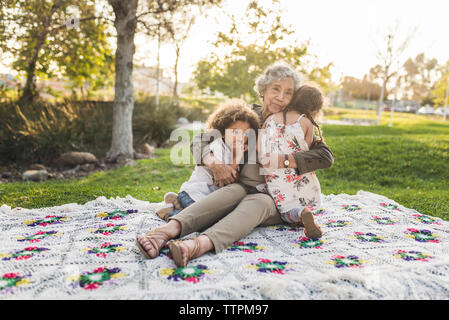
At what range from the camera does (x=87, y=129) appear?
8.08 m

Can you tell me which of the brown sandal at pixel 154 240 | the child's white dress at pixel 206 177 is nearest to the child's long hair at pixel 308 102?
the child's white dress at pixel 206 177

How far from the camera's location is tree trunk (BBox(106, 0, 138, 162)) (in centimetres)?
650

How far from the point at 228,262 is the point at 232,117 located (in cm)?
122

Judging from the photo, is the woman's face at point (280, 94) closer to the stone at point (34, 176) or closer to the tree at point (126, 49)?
the tree at point (126, 49)

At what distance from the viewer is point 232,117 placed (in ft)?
9.13

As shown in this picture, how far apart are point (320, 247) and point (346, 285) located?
605 mm

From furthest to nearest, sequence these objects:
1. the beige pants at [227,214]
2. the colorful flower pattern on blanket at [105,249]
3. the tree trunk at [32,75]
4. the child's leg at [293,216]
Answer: the tree trunk at [32,75], the child's leg at [293,216], the beige pants at [227,214], the colorful flower pattern on blanket at [105,249]

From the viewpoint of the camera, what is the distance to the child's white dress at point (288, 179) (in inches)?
105

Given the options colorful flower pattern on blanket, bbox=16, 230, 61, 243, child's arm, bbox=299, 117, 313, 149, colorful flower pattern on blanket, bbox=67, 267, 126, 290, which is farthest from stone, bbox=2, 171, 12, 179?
child's arm, bbox=299, 117, 313, 149

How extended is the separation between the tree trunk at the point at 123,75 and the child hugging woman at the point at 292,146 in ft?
16.1

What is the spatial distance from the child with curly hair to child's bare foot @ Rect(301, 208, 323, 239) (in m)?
0.64

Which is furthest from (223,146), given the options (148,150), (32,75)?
(32,75)

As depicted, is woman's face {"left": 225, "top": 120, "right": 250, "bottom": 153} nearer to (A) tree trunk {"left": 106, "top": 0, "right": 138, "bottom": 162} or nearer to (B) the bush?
(A) tree trunk {"left": 106, "top": 0, "right": 138, "bottom": 162}
